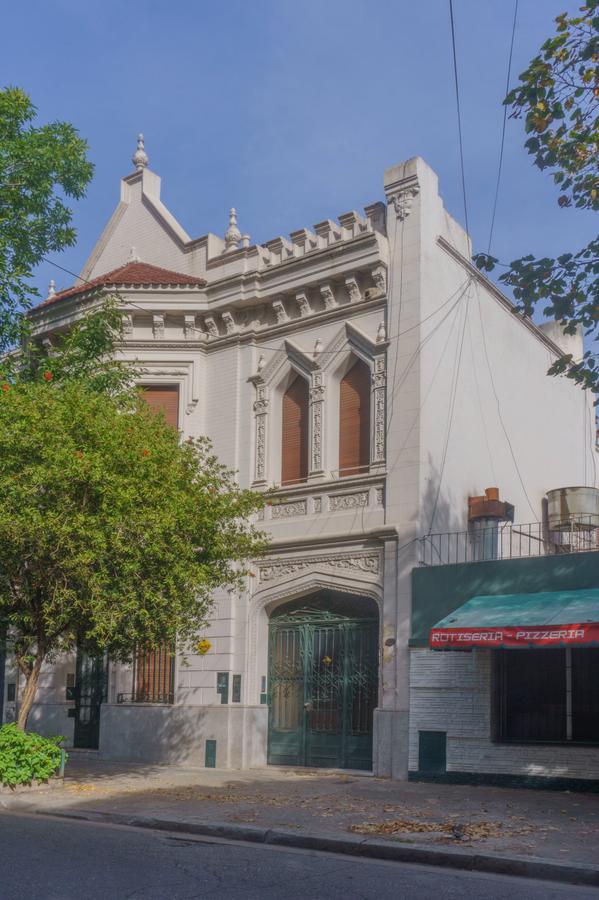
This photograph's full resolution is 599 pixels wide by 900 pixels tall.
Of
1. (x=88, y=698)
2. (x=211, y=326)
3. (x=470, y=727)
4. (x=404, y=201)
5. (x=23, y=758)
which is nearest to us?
(x=23, y=758)

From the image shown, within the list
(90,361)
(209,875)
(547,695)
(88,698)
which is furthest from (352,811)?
(88,698)

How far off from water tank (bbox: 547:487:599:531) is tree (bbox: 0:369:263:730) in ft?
23.5

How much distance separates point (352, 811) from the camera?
12.2 m

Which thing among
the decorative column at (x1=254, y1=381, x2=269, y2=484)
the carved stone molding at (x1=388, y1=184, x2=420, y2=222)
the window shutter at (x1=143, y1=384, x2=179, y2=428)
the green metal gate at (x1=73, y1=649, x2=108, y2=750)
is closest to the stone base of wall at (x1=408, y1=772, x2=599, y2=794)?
the decorative column at (x1=254, y1=381, x2=269, y2=484)

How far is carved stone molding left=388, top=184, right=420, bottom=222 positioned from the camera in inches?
714

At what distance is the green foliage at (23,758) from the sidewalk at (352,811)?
372mm

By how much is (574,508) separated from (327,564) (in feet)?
15.7

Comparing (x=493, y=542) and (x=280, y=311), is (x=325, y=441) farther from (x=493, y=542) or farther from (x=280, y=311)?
(x=493, y=542)

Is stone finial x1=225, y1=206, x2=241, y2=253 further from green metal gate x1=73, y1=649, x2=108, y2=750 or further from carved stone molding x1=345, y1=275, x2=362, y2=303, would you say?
green metal gate x1=73, y1=649, x2=108, y2=750

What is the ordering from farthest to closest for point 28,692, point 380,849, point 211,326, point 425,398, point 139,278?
point 139,278 < point 211,326 < point 425,398 < point 28,692 < point 380,849

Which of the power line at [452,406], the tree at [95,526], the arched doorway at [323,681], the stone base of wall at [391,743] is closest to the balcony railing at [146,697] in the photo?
the arched doorway at [323,681]

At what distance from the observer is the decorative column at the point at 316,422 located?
733 inches

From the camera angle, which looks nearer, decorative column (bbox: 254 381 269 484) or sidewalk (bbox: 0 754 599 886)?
sidewalk (bbox: 0 754 599 886)

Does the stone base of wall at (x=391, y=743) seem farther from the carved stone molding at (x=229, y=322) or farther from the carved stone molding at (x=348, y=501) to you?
the carved stone molding at (x=229, y=322)
